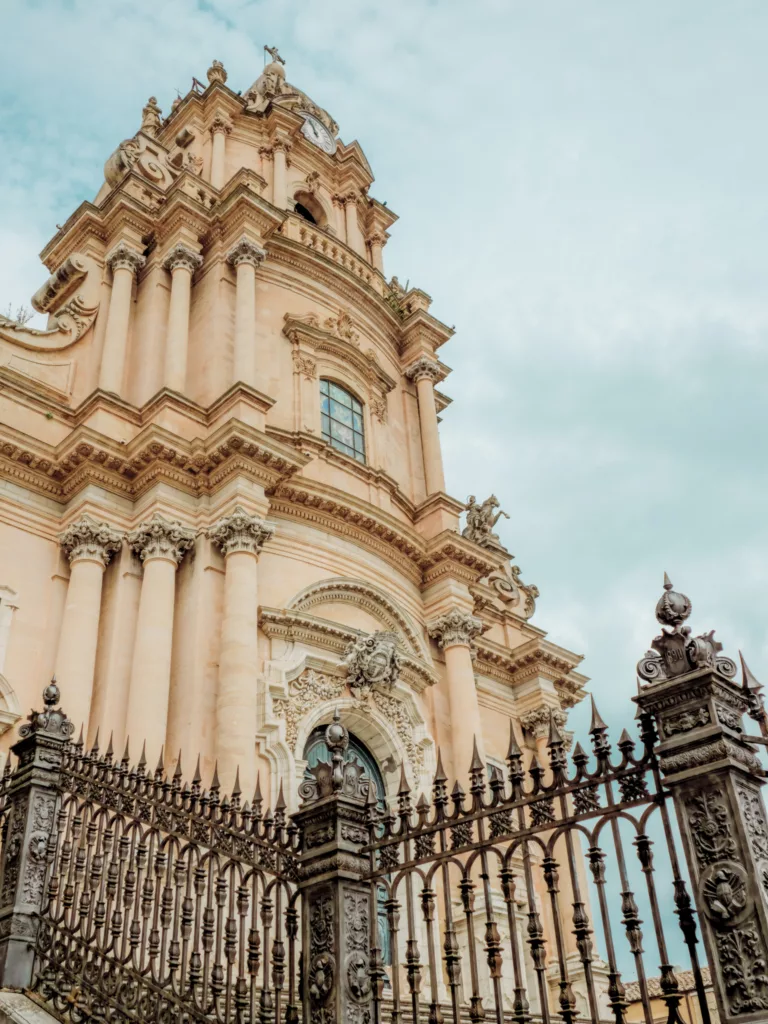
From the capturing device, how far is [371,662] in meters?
15.3

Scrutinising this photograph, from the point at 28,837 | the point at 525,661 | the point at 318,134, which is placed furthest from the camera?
the point at 318,134

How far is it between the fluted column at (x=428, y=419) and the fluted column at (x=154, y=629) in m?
6.79

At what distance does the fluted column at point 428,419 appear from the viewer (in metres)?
20.1

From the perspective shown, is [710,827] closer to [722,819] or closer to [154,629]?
[722,819]

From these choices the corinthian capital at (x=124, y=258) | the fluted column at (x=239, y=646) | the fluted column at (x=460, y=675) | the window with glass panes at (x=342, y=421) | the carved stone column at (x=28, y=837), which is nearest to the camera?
the carved stone column at (x=28, y=837)

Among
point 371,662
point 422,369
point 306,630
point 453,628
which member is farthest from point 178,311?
point 453,628

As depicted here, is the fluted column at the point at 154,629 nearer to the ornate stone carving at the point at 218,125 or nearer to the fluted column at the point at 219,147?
the fluted column at the point at 219,147

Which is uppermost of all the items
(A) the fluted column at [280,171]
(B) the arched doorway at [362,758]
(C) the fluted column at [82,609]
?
(A) the fluted column at [280,171]

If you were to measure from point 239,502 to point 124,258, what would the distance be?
19.7ft

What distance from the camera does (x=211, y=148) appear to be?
21.6 metres

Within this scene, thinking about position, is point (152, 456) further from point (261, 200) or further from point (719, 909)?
point (719, 909)

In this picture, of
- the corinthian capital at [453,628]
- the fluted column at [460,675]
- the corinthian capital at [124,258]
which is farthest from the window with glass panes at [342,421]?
the corinthian capital at [124,258]

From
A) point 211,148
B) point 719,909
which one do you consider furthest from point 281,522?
point 719,909

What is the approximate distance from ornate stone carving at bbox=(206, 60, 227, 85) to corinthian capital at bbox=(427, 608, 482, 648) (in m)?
13.6
